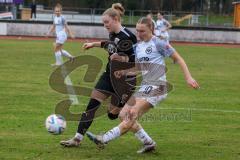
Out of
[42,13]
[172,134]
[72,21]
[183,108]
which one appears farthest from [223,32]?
[172,134]

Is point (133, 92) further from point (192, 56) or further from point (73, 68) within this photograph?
point (192, 56)

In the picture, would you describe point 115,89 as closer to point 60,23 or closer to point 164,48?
point 164,48

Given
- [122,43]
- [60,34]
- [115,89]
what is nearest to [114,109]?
[115,89]

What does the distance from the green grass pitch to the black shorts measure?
69 centimetres

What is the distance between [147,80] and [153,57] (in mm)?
366

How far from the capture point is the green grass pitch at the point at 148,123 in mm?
8766

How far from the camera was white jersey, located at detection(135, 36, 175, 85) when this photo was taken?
28.1ft

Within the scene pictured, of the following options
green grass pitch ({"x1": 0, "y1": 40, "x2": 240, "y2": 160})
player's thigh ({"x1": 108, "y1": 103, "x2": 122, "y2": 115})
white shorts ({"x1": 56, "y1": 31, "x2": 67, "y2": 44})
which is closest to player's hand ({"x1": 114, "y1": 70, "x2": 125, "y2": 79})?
player's thigh ({"x1": 108, "y1": 103, "x2": 122, "y2": 115})

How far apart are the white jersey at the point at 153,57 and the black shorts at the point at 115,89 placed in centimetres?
56

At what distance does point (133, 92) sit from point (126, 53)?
24.3 inches

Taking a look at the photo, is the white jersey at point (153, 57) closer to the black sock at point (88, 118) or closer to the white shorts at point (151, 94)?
the white shorts at point (151, 94)

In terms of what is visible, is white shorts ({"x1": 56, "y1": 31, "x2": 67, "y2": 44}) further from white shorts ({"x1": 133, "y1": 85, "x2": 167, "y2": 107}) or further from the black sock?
white shorts ({"x1": 133, "y1": 85, "x2": 167, "y2": 107})

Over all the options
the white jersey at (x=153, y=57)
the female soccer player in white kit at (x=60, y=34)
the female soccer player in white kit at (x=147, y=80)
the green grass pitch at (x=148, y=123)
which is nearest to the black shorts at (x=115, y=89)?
the female soccer player in white kit at (x=147, y=80)

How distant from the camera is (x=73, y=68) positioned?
21.9 m
